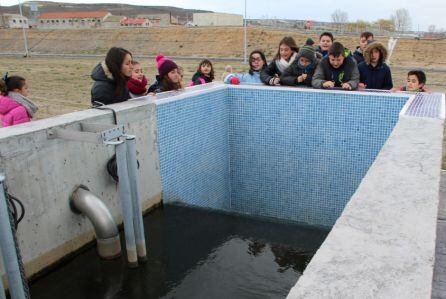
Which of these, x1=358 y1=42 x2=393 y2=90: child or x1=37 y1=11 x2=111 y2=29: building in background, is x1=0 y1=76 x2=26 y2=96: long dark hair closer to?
x1=358 y1=42 x2=393 y2=90: child

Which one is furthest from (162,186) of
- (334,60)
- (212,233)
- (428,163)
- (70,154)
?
(428,163)

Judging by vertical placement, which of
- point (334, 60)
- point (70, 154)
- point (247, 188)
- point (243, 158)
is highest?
point (334, 60)

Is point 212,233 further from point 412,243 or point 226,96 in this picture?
point 412,243

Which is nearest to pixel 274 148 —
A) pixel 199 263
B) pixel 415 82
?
pixel 415 82

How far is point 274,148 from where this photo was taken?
582 cm

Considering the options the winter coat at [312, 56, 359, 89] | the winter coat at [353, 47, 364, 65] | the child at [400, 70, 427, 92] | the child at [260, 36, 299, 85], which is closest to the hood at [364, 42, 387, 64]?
the winter coat at [312, 56, 359, 89]

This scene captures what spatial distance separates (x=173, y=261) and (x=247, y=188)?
2649mm

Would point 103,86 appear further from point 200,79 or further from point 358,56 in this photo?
point 358,56

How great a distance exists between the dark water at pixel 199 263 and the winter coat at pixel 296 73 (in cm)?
191

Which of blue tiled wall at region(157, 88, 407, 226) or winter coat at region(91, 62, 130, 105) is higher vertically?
winter coat at region(91, 62, 130, 105)

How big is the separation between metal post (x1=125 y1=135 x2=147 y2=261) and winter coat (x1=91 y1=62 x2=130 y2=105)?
3.44 feet

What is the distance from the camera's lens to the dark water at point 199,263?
3303mm

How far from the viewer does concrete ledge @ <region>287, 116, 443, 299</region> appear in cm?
141

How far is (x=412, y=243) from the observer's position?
1.69 metres
